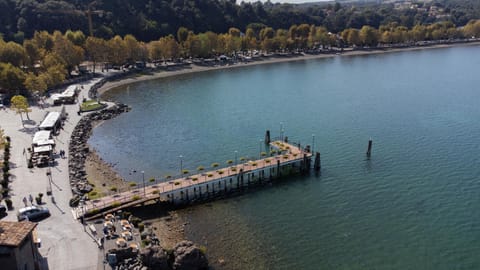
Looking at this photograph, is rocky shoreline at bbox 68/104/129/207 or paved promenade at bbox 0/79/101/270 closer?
paved promenade at bbox 0/79/101/270

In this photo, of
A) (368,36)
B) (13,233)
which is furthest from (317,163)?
(368,36)

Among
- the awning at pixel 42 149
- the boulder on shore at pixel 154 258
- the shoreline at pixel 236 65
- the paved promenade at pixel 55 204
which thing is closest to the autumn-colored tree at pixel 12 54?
the shoreline at pixel 236 65

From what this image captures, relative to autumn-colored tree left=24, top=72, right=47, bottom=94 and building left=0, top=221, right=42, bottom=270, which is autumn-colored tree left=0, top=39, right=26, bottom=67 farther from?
building left=0, top=221, right=42, bottom=270

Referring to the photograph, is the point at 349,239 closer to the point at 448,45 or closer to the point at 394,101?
the point at 394,101

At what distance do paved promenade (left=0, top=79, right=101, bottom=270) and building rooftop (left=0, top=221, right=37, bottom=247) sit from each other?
142 inches

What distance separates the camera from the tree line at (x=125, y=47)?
85.7 metres

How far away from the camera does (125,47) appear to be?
120 m

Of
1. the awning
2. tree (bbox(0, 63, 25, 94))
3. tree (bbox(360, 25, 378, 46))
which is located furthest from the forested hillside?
the awning

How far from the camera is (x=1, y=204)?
A: 3884 centimetres

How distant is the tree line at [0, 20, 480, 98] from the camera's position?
3375 inches

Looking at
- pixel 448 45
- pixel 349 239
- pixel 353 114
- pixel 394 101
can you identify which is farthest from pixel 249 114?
pixel 448 45

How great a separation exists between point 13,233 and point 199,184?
853 inches

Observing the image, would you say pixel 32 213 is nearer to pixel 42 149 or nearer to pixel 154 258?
pixel 154 258

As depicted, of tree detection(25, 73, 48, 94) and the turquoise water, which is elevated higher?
tree detection(25, 73, 48, 94)
